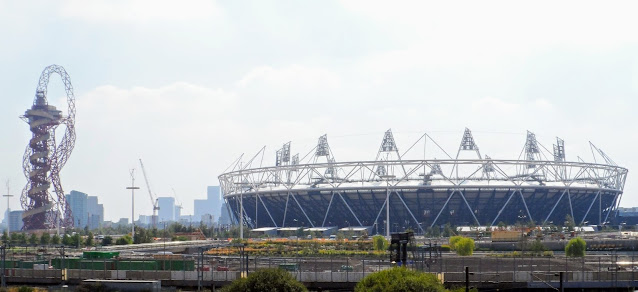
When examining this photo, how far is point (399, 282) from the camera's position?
1190 inches

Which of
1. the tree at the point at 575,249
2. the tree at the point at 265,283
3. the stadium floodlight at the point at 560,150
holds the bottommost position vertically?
the tree at the point at 575,249

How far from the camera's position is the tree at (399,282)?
98.7 feet

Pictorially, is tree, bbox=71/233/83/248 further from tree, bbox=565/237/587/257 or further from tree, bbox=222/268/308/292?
tree, bbox=222/268/308/292

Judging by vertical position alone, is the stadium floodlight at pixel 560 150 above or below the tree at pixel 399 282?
above

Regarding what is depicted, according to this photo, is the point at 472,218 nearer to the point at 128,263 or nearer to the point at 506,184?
the point at 506,184

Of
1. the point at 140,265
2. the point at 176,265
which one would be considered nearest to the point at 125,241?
the point at 140,265

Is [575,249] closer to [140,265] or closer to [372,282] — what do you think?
[140,265]

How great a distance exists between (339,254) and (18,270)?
2965 centimetres

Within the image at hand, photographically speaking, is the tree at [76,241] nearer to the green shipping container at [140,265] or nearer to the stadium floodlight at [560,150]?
the green shipping container at [140,265]

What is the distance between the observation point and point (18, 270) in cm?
5262

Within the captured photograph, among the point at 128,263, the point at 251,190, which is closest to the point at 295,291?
the point at 128,263

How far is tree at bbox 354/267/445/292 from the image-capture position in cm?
3008

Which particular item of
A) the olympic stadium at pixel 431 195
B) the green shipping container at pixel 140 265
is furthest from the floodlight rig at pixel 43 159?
the green shipping container at pixel 140 265

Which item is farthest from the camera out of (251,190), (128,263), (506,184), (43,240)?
A: (251,190)
